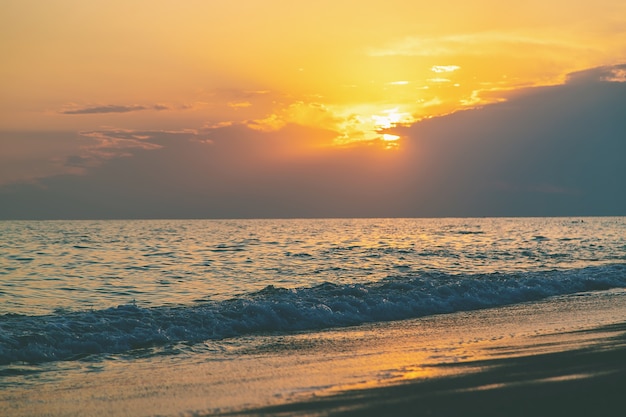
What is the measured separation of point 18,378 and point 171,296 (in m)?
10.3

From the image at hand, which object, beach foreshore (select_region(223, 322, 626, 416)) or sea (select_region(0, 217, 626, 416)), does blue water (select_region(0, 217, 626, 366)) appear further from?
beach foreshore (select_region(223, 322, 626, 416))

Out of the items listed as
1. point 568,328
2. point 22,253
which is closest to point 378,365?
point 568,328

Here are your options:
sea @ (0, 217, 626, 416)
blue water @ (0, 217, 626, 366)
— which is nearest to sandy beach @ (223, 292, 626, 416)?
sea @ (0, 217, 626, 416)

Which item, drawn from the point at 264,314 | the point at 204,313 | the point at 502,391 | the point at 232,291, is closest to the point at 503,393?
the point at 502,391

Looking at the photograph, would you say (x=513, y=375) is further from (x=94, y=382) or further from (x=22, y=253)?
(x=22, y=253)

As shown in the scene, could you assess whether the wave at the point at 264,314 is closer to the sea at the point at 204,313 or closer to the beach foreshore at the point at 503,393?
the sea at the point at 204,313

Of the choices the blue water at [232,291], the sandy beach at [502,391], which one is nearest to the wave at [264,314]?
the blue water at [232,291]

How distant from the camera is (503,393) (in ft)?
26.1

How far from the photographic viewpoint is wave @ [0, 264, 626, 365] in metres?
13.0

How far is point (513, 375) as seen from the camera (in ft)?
29.3

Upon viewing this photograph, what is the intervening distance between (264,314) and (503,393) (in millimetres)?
9179

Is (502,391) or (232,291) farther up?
(502,391)

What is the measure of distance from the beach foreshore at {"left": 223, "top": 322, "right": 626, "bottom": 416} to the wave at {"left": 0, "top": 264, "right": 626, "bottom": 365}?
6.68m

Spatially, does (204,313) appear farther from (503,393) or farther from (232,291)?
(503,393)
